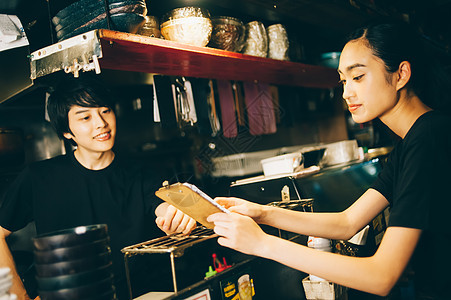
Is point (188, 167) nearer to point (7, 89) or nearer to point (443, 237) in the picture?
point (7, 89)

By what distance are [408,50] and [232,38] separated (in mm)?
1216

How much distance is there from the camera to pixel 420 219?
4.05ft

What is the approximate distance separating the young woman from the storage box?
241 mm

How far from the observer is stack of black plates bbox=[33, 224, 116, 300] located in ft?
3.56

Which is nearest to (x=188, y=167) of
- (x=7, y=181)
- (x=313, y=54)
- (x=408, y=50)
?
(x=313, y=54)

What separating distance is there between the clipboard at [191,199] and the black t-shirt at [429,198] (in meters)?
0.65

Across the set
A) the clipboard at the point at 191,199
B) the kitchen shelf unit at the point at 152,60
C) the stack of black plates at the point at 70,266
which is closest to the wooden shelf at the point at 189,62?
the kitchen shelf unit at the point at 152,60

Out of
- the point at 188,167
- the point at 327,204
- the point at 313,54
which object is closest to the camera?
the point at 327,204

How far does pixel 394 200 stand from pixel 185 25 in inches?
57.8

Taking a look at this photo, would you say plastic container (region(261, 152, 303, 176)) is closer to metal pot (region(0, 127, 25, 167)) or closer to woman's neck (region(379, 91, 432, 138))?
woman's neck (region(379, 91, 432, 138))

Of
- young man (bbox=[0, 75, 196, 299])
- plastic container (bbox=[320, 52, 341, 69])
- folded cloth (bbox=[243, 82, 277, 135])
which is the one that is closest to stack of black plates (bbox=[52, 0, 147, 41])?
young man (bbox=[0, 75, 196, 299])

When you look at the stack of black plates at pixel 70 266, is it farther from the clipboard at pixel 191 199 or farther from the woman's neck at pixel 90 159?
the woman's neck at pixel 90 159

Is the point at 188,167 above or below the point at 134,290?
above

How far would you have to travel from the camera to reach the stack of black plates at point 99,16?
1.72 metres
